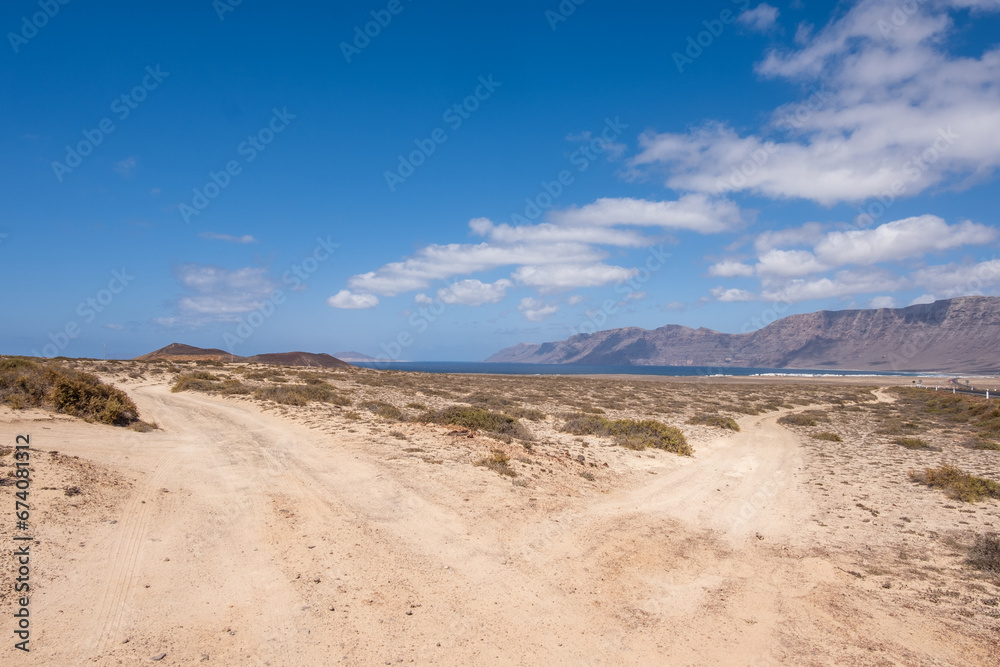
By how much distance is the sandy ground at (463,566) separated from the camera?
5.65 m

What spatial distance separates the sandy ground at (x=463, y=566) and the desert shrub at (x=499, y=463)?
1.81 feet

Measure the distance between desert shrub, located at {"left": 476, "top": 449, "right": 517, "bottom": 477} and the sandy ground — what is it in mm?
553

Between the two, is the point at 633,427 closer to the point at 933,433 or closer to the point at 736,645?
the point at 736,645

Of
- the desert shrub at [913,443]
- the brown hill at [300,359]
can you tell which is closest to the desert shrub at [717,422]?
the desert shrub at [913,443]

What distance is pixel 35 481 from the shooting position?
8.64 meters

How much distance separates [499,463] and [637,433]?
29.8 ft

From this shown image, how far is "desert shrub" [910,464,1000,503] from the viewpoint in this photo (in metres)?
12.5

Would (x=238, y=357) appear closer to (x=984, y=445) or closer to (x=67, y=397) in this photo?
(x=67, y=397)

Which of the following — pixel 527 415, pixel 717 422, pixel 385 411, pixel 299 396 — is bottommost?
pixel 717 422

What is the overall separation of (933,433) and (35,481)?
118 feet

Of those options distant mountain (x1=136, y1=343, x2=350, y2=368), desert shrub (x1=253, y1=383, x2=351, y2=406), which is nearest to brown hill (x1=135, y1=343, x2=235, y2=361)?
distant mountain (x1=136, y1=343, x2=350, y2=368)

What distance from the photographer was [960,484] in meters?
13.0

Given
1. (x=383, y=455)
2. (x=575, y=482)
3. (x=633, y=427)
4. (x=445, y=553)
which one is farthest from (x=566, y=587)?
(x=633, y=427)

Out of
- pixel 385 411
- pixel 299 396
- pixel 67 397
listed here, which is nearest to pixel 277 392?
pixel 299 396
